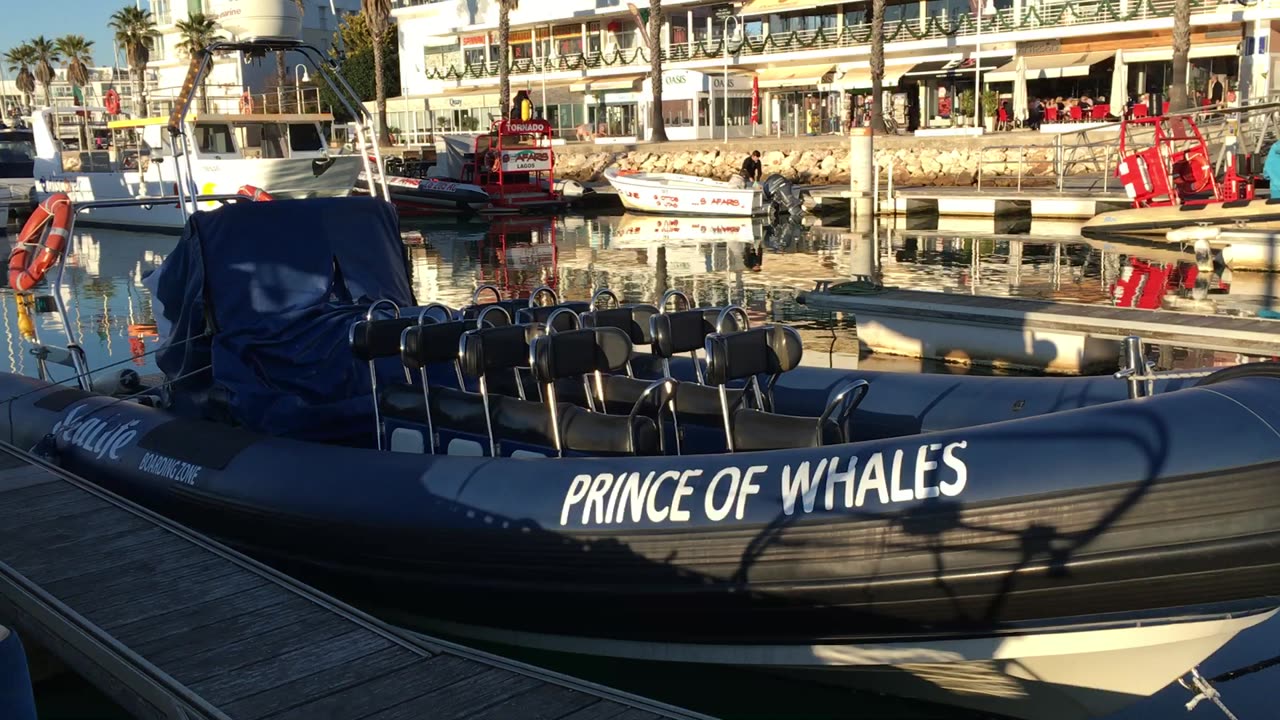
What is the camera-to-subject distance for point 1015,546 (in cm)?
466

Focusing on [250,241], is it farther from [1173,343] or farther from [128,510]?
[1173,343]

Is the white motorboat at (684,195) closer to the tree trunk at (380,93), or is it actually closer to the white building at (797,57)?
the white building at (797,57)

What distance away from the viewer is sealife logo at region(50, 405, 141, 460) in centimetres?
743

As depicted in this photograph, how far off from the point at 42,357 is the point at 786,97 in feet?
144

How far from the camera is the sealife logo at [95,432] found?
7426 millimetres

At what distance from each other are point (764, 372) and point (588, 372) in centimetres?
89

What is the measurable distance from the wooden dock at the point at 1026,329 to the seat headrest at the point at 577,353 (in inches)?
237

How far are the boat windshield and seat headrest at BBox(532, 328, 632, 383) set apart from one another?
40.0 metres

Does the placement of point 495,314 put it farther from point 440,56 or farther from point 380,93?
point 440,56

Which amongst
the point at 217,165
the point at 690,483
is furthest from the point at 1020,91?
the point at 690,483

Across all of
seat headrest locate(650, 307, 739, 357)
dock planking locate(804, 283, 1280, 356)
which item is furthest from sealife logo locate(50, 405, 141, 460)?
dock planking locate(804, 283, 1280, 356)

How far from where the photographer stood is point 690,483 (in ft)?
17.1

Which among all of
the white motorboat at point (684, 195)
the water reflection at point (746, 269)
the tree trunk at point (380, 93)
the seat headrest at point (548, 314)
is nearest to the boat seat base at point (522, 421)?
the seat headrest at point (548, 314)

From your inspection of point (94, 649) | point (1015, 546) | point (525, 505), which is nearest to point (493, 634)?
point (525, 505)
